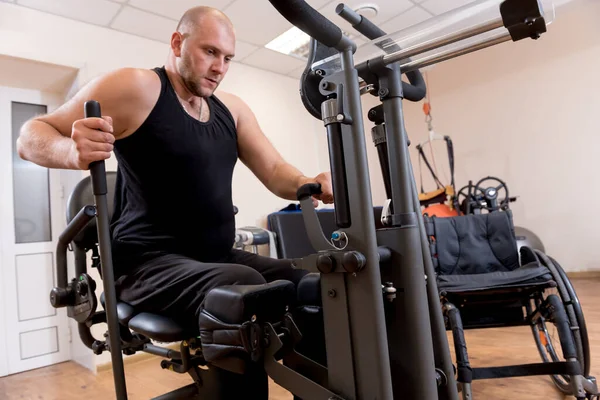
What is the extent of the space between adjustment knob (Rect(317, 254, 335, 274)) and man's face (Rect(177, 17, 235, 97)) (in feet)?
2.12

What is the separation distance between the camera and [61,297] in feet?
3.71

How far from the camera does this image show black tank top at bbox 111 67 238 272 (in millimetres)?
1032

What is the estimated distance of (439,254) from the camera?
2.11 metres

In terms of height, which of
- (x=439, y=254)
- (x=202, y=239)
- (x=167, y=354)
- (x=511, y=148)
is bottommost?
(x=167, y=354)

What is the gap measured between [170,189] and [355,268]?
55cm

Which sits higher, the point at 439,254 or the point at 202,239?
the point at 202,239

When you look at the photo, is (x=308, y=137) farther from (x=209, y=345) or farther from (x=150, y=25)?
(x=209, y=345)

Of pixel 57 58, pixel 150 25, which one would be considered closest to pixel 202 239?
pixel 57 58

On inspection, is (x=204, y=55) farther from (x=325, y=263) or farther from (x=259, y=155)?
(x=325, y=263)

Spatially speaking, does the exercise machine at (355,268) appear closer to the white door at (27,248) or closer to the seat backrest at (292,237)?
the seat backrest at (292,237)

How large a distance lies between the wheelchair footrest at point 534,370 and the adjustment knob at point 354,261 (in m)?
1.13

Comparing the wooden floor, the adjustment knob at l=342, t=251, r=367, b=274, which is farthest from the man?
the wooden floor

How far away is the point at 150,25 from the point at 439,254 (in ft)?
8.90

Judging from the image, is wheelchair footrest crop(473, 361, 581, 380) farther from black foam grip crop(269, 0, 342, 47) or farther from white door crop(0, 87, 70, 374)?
white door crop(0, 87, 70, 374)
